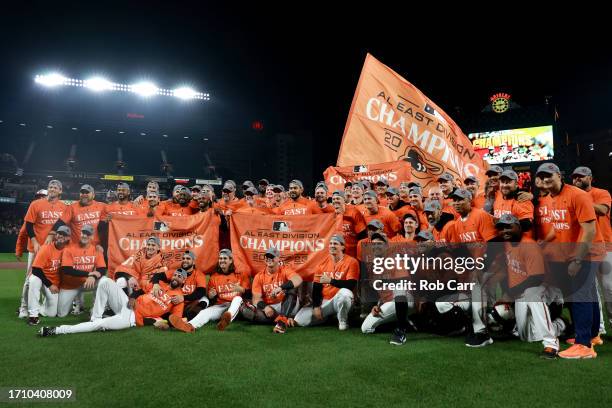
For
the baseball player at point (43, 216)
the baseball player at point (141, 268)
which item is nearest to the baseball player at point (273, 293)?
the baseball player at point (141, 268)

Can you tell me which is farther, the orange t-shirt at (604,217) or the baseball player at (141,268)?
the baseball player at (141,268)

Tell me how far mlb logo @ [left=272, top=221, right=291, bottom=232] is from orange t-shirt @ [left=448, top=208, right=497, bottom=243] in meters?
2.62

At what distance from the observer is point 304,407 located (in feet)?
11.0

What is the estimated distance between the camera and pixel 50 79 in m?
34.3

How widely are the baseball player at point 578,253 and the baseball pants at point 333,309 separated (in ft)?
8.84

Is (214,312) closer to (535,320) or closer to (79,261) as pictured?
(79,261)

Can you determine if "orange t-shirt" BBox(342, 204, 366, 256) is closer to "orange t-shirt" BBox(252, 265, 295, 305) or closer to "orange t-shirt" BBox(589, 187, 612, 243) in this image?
"orange t-shirt" BBox(252, 265, 295, 305)

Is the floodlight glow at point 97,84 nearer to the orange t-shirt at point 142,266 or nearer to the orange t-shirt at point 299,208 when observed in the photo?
the orange t-shirt at point 299,208

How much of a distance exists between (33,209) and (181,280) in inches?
157

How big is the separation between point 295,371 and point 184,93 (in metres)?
37.5

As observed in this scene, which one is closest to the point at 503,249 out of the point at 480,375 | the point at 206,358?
the point at 480,375

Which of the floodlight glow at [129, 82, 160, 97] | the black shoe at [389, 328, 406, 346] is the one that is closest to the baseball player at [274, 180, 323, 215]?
the black shoe at [389, 328, 406, 346]

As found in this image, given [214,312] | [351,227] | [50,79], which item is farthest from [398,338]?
[50,79]

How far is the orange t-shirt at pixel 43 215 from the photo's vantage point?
8477mm
